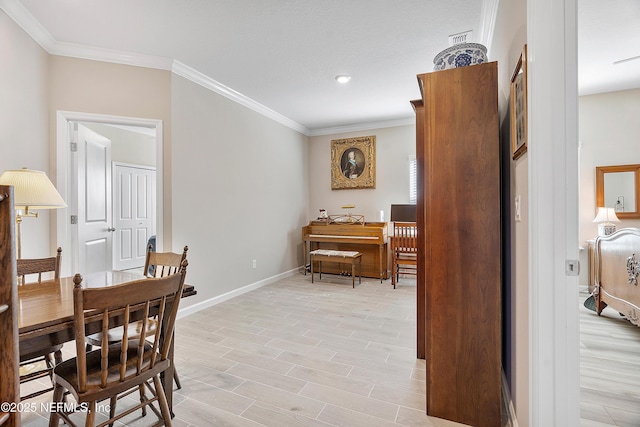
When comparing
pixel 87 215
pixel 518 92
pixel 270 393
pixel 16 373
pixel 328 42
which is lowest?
pixel 270 393

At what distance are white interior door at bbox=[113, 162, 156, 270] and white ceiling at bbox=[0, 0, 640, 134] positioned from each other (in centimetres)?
344

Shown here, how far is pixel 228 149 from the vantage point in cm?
395

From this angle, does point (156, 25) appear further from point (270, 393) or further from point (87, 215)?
point (270, 393)

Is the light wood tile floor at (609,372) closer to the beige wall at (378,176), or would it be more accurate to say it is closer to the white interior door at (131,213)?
the beige wall at (378,176)

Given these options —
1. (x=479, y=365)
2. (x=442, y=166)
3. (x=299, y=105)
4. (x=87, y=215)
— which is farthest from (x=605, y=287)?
(x=87, y=215)

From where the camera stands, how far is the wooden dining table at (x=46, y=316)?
43.4 inches

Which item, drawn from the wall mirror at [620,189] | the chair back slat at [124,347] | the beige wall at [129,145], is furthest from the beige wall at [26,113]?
the wall mirror at [620,189]

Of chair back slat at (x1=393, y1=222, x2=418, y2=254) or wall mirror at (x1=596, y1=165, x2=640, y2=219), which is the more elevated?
wall mirror at (x1=596, y1=165, x2=640, y2=219)

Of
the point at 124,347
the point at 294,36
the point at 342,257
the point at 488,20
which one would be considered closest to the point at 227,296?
the point at 342,257

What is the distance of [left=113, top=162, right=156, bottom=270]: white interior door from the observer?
575cm

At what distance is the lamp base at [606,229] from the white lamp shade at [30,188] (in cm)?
552

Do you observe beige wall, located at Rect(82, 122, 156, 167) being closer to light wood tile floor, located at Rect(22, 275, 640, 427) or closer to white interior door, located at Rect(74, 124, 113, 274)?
white interior door, located at Rect(74, 124, 113, 274)

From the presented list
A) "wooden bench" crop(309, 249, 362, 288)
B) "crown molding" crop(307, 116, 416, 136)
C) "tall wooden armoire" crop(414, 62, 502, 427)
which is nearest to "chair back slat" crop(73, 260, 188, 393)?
"tall wooden armoire" crop(414, 62, 502, 427)

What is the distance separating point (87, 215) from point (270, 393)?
9.01ft
